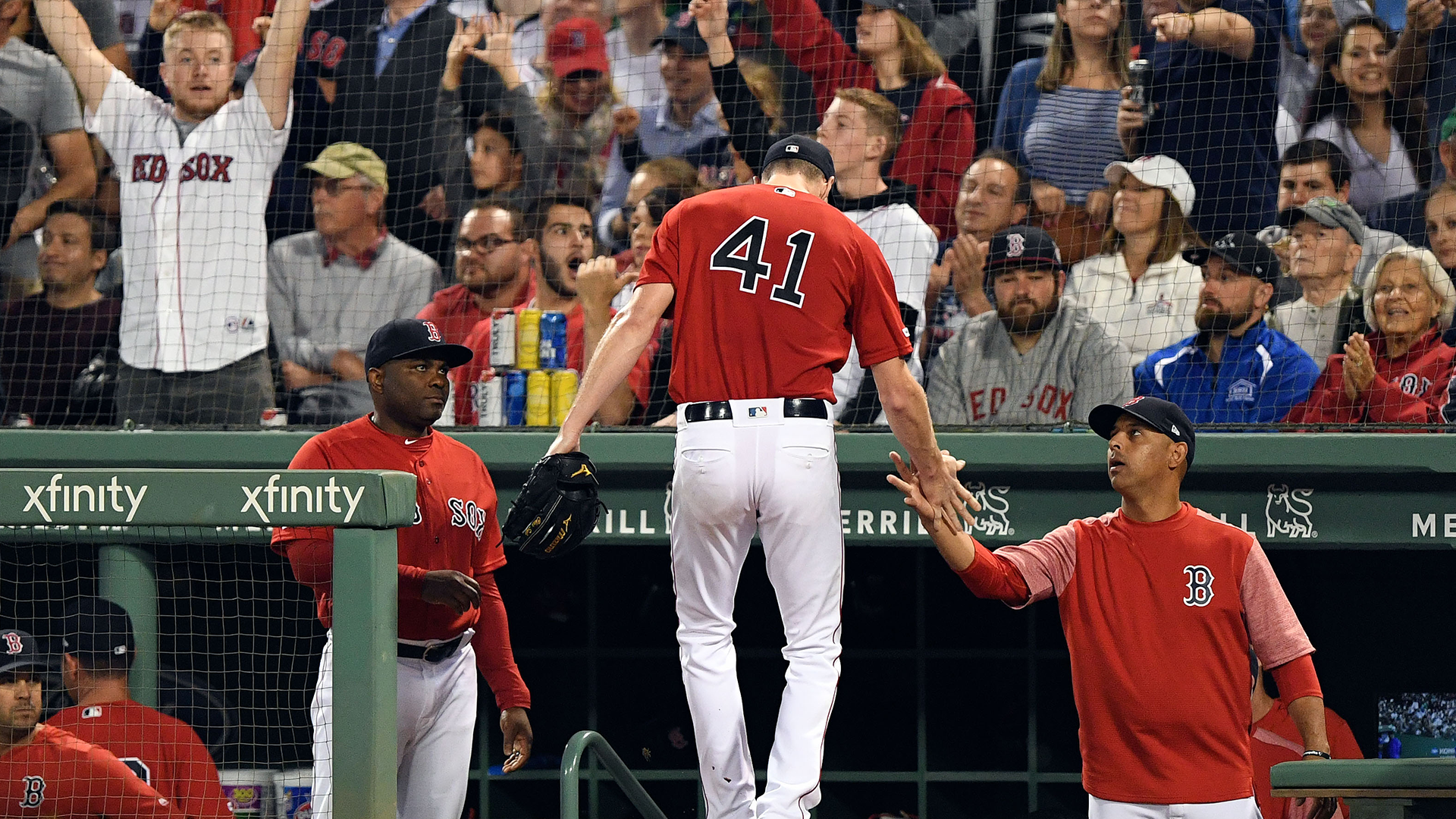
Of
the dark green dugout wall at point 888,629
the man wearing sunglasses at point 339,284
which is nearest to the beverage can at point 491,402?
the dark green dugout wall at point 888,629

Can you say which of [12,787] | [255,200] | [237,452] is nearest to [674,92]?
[255,200]

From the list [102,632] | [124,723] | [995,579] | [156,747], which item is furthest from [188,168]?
[995,579]

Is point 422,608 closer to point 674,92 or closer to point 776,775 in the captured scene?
point 776,775

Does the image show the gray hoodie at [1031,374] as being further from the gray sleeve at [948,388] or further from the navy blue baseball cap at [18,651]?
the navy blue baseball cap at [18,651]

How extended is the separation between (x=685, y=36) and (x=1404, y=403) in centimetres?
338

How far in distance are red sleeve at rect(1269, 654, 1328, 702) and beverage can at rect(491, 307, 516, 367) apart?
3.28 metres

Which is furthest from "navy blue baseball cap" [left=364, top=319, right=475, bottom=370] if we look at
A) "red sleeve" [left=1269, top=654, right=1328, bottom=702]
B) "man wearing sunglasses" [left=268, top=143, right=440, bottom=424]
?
"red sleeve" [left=1269, top=654, right=1328, bottom=702]

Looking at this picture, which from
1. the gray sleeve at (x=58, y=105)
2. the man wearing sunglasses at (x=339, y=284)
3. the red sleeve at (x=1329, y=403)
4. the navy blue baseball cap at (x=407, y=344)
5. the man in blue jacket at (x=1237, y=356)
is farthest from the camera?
the gray sleeve at (x=58, y=105)

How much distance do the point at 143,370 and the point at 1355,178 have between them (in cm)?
501

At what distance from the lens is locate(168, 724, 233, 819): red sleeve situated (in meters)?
4.68

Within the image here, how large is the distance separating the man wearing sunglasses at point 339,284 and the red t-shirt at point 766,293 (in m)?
2.95

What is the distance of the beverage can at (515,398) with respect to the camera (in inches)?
231

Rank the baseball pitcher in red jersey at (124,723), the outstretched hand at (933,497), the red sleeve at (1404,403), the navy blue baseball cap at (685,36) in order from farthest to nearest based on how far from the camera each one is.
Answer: the navy blue baseball cap at (685,36) → the red sleeve at (1404,403) → the baseball pitcher in red jersey at (124,723) → the outstretched hand at (933,497)

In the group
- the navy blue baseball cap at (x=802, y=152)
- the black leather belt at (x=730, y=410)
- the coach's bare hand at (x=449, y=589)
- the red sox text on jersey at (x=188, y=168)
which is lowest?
the coach's bare hand at (x=449, y=589)
